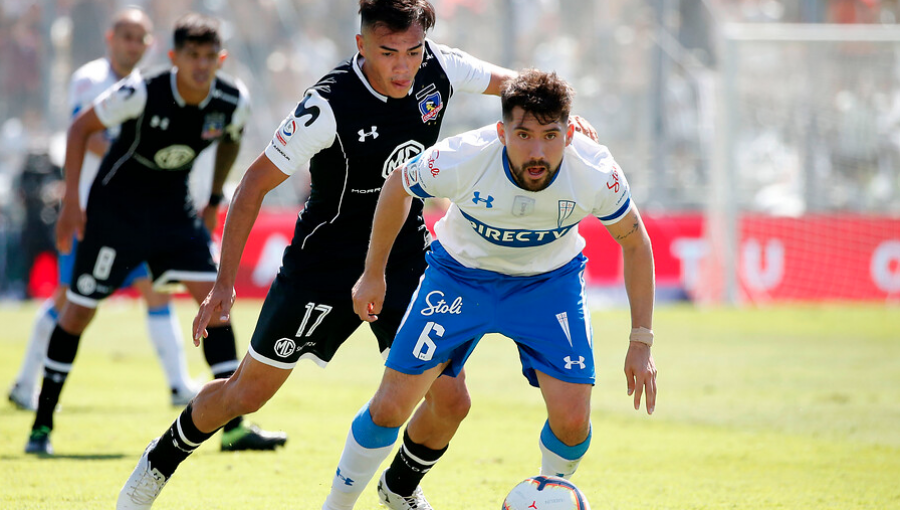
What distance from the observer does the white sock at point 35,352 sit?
28.0 ft

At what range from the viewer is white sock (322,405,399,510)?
4.58 meters

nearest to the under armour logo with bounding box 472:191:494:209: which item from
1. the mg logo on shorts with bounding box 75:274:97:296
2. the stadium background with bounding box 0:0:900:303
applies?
the mg logo on shorts with bounding box 75:274:97:296

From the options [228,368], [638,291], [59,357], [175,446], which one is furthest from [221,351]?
[638,291]

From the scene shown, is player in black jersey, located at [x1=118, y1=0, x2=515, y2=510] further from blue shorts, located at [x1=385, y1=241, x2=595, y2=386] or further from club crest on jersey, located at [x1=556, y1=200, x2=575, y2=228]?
club crest on jersey, located at [x1=556, y1=200, x2=575, y2=228]

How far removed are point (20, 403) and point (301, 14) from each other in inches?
565

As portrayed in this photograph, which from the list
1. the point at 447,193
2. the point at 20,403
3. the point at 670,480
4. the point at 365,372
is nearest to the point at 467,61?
the point at 447,193

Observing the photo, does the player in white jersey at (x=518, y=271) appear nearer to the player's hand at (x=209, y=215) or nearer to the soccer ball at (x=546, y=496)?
the soccer ball at (x=546, y=496)

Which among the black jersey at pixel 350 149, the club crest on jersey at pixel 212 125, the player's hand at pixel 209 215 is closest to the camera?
the black jersey at pixel 350 149

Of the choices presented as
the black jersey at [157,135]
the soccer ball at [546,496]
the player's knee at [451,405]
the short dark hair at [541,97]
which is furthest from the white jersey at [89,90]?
the soccer ball at [546,496]

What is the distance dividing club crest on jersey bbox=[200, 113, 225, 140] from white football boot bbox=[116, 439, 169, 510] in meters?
2.87

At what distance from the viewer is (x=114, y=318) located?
15.9 meters

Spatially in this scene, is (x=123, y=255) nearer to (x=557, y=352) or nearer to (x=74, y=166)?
(x=74, y=166)

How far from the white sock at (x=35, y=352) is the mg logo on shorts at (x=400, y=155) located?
4669 millimetres

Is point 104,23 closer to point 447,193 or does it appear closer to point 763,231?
point 763,231
